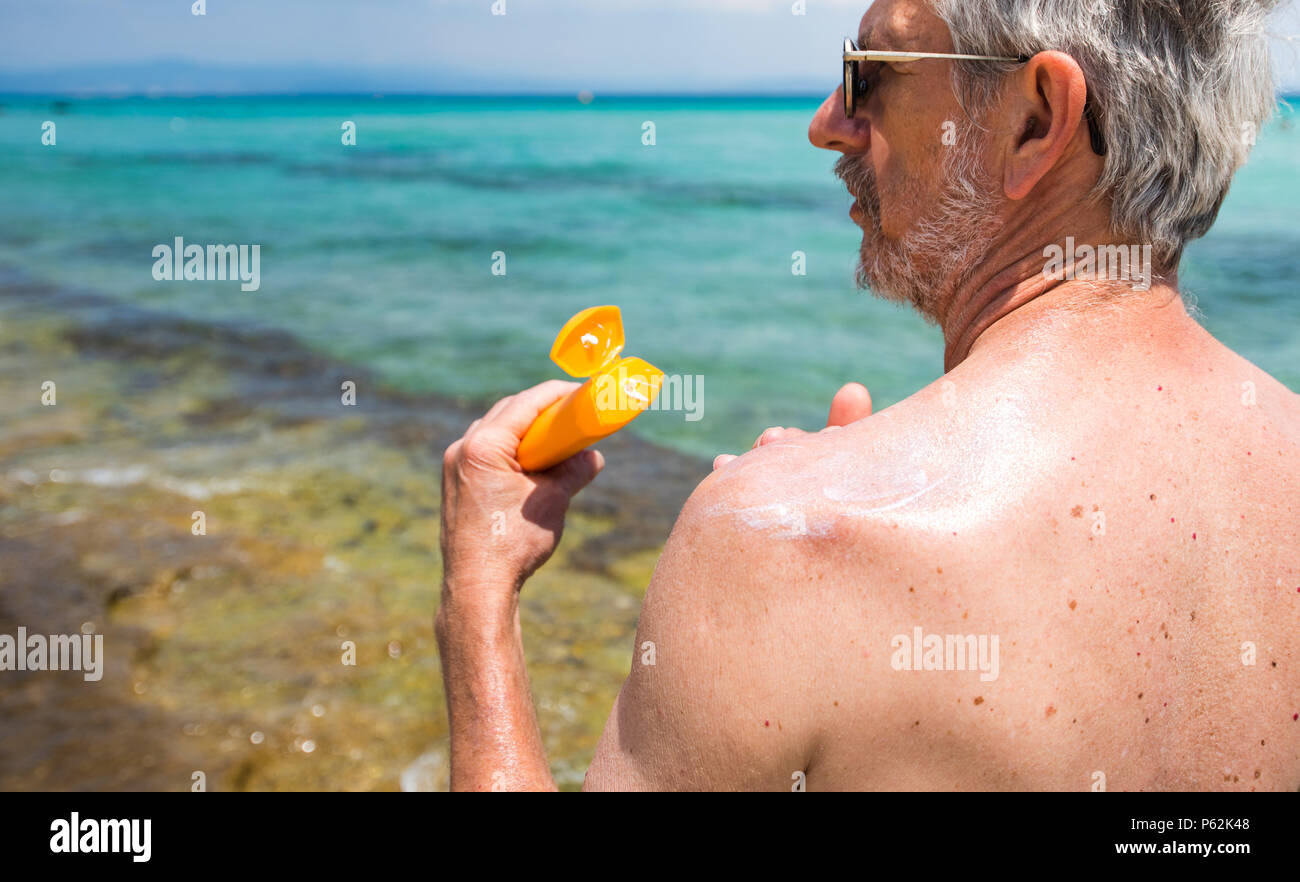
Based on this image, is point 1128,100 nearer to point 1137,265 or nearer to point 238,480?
point 1137,265

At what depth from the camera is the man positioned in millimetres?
1326

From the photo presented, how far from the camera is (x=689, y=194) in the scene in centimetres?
2191

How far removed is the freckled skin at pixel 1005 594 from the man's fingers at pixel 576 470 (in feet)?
2.06

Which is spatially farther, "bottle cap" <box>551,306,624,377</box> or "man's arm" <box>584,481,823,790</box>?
"bottle cap" <box>551,306,624,377</box>

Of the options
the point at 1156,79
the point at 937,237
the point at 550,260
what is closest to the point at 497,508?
the point at 937,237

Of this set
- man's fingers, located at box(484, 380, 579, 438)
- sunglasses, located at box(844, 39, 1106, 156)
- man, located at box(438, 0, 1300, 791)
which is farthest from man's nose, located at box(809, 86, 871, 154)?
man's fingers, located at box(484, 380, 579, 438)

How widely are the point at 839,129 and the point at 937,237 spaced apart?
30 centimetres

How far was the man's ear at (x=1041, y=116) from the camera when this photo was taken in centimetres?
152

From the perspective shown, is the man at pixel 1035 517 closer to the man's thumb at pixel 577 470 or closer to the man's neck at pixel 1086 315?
the man's neck at pixel 1086 315

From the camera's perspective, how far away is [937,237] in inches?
71.1

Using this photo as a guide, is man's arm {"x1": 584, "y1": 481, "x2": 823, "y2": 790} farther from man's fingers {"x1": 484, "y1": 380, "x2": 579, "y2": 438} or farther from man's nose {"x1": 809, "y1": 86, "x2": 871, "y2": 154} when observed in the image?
man's nose {"x1": 809, "y1": 86, "x2": 871, "y2": 154}

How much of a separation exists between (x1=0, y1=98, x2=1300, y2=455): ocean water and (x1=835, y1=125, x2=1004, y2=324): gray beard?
0.46 m

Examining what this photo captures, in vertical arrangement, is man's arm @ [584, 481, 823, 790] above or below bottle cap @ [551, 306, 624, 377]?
below
